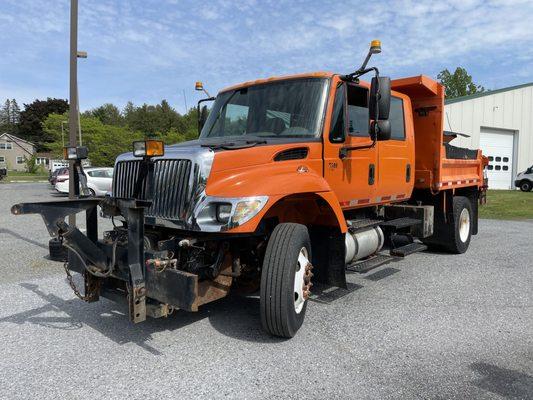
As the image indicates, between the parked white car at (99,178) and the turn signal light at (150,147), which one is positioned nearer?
the turn signal light at (150,147)

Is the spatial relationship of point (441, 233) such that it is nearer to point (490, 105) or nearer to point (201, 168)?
point (201, 168)

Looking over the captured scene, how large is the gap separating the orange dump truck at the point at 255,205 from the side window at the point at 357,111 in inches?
0.5

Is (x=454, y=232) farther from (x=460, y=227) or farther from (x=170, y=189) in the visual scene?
(x=170, y=189)

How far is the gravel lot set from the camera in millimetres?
3393

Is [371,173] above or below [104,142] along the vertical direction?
below

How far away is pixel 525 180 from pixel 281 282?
27820 mm

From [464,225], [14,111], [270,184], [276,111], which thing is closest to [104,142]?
[464,225]

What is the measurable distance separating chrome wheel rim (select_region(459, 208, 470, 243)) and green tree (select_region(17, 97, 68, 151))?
9755 centimetres

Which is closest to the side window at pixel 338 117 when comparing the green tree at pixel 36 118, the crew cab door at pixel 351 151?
the crew cab door at pixel 351 151

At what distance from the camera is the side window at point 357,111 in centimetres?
543

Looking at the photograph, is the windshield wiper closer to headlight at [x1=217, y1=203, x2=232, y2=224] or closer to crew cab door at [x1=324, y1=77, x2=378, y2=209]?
headlight at [x1=217, y1=203, x2=232, y2=224]

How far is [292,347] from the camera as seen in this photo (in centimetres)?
413

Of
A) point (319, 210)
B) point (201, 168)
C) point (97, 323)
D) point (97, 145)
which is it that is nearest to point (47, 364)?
point (97, 323)

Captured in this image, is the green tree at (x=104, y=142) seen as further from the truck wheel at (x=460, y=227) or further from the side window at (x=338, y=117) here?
the side window at (x=338, y=117)
